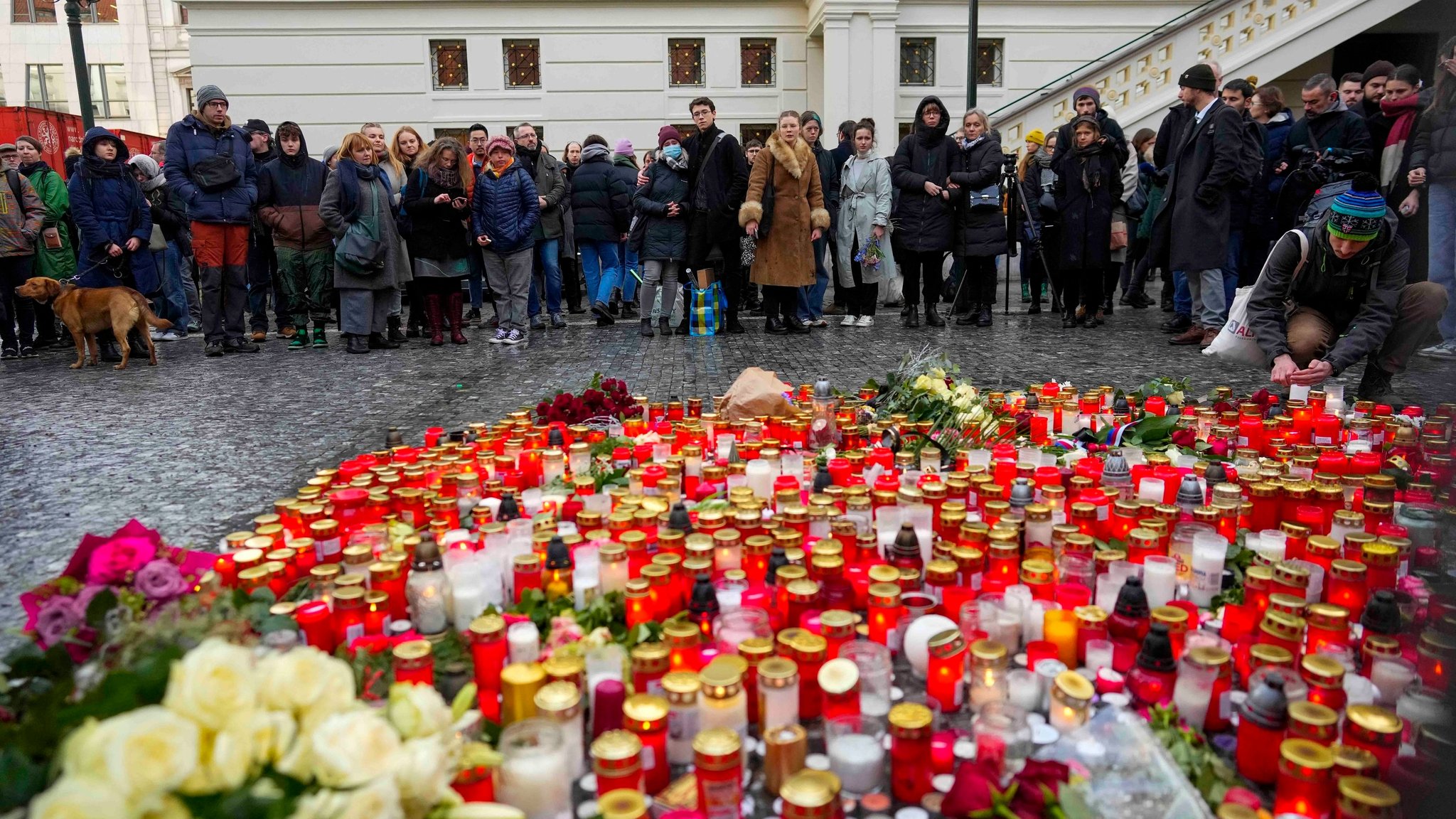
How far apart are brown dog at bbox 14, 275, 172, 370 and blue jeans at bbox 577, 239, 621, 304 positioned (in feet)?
13.2

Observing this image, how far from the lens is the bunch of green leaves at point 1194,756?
168 cm

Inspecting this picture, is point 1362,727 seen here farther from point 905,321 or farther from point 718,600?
point 905,321

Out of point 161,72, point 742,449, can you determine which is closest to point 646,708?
point 742,449

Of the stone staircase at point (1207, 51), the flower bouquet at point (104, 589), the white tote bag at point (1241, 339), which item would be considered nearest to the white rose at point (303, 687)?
the flower bouquet at point (104, 589)

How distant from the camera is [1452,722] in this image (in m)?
1.07

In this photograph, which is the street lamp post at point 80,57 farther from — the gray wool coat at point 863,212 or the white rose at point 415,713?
the white rose at point 415,713

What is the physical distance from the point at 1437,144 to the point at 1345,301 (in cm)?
241

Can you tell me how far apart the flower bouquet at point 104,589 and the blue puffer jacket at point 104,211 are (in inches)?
289

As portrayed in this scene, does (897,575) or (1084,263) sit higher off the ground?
(1084,263)

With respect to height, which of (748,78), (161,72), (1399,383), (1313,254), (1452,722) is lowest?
(1399,383)

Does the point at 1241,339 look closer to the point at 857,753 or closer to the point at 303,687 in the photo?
the point at 857,753

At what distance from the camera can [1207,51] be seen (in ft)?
48.2

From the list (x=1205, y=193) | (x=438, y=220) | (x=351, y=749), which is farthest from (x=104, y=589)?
(x=1205, y=193)

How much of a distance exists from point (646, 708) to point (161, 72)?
34536 millimetres
